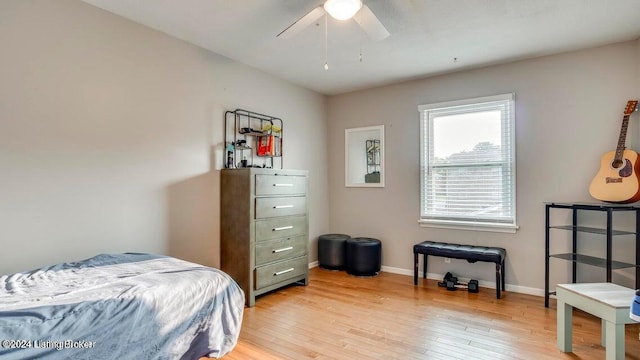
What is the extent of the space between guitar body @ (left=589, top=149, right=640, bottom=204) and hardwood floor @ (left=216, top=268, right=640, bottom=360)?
109cm

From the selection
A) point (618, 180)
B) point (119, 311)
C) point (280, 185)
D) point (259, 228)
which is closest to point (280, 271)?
point (259, 228)

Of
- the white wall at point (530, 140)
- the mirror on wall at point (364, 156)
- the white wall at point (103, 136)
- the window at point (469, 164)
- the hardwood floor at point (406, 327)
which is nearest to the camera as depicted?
the white wall at point (103, 136)

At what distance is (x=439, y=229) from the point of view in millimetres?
4145

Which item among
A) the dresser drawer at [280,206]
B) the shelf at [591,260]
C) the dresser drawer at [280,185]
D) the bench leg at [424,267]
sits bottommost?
the bench leg at [424,267]

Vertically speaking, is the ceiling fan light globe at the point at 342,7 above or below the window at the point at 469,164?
above

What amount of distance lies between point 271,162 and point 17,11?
2574 millimetres

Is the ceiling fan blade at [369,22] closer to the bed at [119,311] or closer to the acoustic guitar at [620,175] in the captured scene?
the bed at [119,311]

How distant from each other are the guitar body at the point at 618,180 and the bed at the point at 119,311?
3.29 metres

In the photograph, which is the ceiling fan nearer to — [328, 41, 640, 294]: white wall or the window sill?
[328, 41, 640, 294]: white wall

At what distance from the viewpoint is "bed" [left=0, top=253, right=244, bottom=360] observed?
1392mm

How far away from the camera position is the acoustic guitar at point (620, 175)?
9.24 feet

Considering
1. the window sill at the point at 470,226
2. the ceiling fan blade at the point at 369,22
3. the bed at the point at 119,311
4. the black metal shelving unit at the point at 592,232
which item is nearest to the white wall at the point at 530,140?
the window sill at the point at 470,226

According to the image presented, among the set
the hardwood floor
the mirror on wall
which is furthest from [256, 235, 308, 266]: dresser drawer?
the mirror on wall

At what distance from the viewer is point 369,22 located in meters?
2.18
